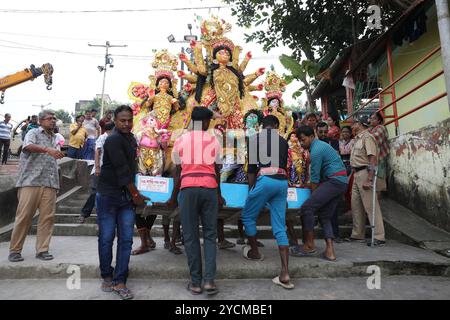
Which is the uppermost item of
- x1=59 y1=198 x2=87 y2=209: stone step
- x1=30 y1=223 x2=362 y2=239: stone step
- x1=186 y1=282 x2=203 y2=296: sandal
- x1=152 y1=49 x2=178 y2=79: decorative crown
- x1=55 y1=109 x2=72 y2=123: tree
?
x1=55 y1=109 x2=72 y2=123: tree

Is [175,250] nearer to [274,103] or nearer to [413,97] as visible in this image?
[274,103]

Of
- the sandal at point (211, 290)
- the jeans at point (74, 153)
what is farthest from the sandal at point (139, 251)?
the jeans at point (74, 153)

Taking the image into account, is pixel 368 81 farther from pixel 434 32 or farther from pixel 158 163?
pixel 158 163

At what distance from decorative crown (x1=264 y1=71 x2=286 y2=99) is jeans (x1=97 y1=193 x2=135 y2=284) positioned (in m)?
4.45

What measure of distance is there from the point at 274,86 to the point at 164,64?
8.13 ft

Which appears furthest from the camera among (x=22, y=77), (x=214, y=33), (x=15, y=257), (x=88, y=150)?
(x=22, y=77)

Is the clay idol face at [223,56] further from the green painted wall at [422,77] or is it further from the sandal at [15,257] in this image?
the green painted wall at [422,77]

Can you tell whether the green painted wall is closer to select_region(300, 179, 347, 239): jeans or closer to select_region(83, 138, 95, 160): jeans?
select_region(300, 179, 347, 239): jeans

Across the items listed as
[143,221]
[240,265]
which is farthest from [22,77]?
[240,265]

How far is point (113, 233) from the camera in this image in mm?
3215

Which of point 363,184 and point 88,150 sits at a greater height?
point 88,150

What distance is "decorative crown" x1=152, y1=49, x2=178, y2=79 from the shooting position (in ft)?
17.9

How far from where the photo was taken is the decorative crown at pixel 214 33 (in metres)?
6.18

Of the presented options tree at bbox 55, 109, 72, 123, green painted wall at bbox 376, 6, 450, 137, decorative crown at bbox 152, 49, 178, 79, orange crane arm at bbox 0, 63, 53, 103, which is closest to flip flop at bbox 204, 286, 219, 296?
decorative crown at bbox 152, 49, 178, 79
